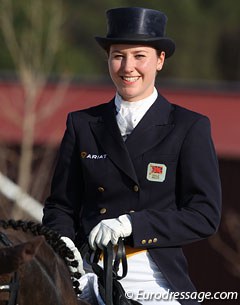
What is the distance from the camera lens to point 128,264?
3.92m

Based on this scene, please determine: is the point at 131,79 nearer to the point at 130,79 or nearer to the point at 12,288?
the point at 130,79

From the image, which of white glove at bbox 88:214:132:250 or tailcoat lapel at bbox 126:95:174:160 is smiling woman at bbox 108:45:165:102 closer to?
tailcoat lapel at bbox 126:95:174:160

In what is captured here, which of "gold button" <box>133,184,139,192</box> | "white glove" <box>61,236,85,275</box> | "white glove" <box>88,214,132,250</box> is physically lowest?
"white glove" <box>61,236,85,275</box>

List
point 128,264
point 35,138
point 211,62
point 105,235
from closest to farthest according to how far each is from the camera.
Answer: point 105,235, point 128,264, point 35,138, point 211,62

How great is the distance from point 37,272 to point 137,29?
1.16 m

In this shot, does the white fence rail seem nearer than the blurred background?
Yes

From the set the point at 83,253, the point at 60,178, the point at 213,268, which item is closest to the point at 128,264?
the point at 83,253

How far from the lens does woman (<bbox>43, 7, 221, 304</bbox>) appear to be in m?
3.85

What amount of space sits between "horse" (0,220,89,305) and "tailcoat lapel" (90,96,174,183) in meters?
0.47

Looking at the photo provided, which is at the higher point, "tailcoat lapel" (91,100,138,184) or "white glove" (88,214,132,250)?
"tailcoat lapel" (91,100,138,184)

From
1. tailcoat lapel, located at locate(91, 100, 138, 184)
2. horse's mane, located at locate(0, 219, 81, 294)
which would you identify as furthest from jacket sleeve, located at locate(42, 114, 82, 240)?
horse's mane, located at locate(0, 219, 81, 294)

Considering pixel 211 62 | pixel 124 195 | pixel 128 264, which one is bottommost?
pixel 211 62

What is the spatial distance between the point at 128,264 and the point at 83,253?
0.61 feet

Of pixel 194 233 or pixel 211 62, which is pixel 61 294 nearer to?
pixel 194 233
